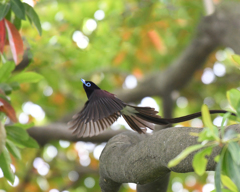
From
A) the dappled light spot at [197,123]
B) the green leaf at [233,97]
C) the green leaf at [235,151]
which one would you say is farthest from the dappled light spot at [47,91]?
the green leaf at [235,151]

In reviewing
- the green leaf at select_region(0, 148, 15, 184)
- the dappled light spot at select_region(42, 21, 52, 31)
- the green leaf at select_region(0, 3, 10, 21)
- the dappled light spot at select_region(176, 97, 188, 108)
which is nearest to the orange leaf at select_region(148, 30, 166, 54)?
the dappled light spot at select_region(42, 21, 52, 31)

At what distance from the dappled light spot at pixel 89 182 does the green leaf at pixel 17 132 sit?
2.63m

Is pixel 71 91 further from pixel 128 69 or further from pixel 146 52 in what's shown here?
pixel 146 52

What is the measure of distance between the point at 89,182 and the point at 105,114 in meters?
2.87

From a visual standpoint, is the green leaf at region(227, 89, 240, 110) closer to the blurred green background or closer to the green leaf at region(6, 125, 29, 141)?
the green leaf at region(6, 125, 29, 141)

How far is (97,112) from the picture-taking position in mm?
1179

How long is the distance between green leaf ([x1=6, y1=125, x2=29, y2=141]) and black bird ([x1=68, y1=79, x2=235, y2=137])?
0.18 meters

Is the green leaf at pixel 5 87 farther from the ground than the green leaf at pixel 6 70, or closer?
closer

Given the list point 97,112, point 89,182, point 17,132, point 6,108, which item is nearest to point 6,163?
point 17,132

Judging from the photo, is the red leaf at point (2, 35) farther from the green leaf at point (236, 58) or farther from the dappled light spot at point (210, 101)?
the dappled light spot at point (210, 101)

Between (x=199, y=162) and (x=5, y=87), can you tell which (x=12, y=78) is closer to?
(x=5, y=87)

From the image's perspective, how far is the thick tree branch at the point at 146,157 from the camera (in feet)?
2.60

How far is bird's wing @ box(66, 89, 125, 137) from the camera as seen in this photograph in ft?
3.82

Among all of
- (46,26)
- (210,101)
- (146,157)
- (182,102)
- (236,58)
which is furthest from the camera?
(182,102)
